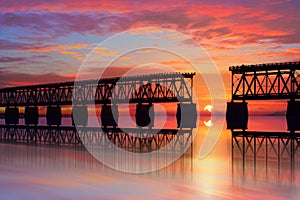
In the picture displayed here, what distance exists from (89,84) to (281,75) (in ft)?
136

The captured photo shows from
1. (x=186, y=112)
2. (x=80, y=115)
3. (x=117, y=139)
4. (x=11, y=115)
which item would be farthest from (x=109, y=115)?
(x=117, y=139)

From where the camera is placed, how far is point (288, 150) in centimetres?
2964

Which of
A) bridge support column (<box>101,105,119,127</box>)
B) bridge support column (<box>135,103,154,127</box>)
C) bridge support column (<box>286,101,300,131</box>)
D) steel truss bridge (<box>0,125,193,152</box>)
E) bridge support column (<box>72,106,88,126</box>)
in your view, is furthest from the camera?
bridge support column (<box>72,106,88,126</box>)

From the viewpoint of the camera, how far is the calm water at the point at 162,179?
15555 mm

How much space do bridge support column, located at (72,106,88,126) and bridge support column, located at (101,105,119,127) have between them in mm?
3746

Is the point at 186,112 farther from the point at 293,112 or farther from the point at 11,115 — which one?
the point at 11,115

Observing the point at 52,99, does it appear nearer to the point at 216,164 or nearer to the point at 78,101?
the point at 78,101

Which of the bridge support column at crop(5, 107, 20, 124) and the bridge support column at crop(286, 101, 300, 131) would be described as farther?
the bridge support column at crop(5, 107, 20, 124)

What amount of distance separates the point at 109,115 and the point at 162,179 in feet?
215

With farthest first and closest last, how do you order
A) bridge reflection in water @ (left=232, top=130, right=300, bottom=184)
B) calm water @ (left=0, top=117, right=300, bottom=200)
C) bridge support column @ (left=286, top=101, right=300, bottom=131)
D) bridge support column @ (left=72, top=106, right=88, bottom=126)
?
Answer: bridge support column @ (left=72, top=106, right=88, bottom=126) < bridge support column @ (left=286, top=101, right=300, bottom=131) < bridge reflection in water @ (left=232, top=130, right=300, bottom=184) < calm water @ (left=0, top=117, right=300, bottom=200)

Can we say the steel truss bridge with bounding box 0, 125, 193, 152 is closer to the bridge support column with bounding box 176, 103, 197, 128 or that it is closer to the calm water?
the calm water

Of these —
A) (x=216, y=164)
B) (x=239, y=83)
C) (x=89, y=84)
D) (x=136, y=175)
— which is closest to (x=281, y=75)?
(x=239, y=83)

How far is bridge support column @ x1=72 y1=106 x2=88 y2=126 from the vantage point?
86419 mm

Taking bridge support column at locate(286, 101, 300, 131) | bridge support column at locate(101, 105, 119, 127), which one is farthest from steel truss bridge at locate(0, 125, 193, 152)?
bridge support column at locate(101, 105, 119, 127)
